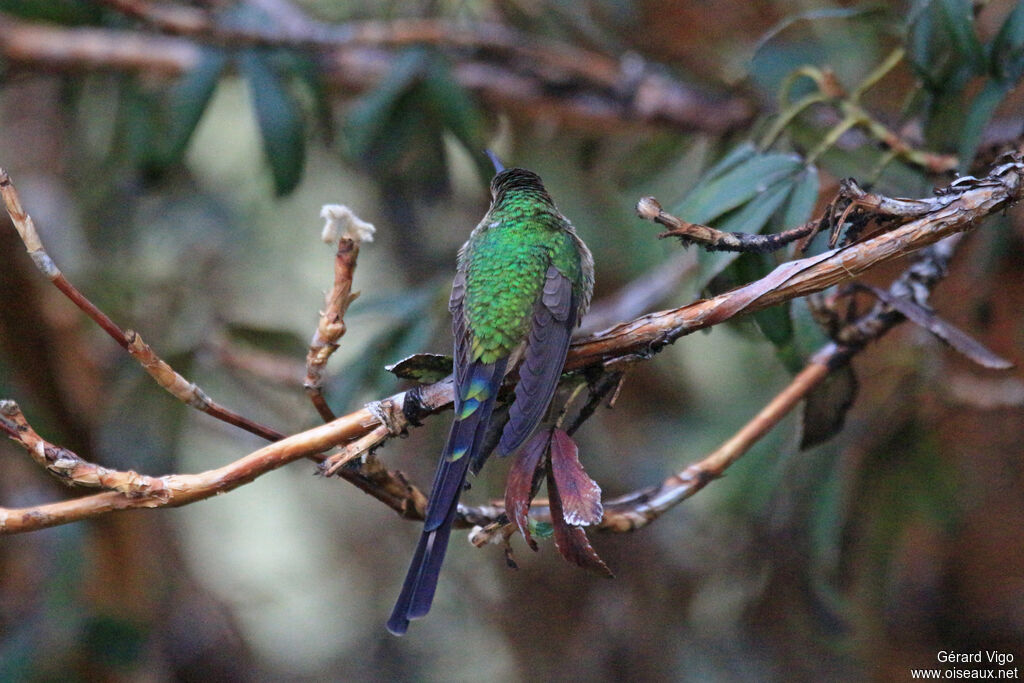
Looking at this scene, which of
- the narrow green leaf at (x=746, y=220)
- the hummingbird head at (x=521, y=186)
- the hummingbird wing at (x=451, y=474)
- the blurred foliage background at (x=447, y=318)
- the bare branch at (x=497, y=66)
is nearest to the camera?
the hummingbird wing at (x=451, y=474)

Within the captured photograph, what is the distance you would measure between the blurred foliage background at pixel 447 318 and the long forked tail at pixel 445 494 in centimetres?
43

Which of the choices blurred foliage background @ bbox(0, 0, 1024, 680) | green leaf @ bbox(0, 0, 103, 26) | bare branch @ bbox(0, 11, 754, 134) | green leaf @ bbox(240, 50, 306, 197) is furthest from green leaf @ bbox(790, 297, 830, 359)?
green leaf @ bbox(0, 0, 103, 26)

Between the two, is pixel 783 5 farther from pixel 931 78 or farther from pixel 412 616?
pixel 412 616

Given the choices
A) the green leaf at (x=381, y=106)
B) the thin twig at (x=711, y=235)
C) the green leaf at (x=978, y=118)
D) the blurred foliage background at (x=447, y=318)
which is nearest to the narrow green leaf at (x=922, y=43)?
the blurred foliage background at (x=447, y=318)

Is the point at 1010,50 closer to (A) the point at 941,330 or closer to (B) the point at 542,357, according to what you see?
(A) the point at 941,330

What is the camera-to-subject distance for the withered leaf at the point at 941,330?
1.32 metres

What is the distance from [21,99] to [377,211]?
148cm

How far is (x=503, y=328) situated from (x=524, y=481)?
367 mm

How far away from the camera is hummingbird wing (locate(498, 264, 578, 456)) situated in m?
1.24

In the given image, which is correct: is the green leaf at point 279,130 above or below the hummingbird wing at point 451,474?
above

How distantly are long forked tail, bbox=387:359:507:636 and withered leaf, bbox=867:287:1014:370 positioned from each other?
64 centimetres

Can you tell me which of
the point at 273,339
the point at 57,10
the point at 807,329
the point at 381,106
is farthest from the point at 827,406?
the point at 57,10

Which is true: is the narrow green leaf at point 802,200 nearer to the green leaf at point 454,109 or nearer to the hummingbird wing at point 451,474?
the hummingbird wing at point 451,474

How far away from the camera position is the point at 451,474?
1.18 m
